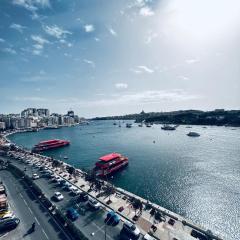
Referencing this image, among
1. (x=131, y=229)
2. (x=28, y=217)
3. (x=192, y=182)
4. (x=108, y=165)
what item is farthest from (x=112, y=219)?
(x=108, y=165)

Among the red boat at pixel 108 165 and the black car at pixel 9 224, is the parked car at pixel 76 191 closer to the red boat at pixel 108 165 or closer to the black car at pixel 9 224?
the black car at pixel 9 224

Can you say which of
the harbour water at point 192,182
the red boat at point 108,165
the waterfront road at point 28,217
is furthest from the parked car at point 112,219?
the red boat at point 108,165

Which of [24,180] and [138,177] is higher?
[24,180]

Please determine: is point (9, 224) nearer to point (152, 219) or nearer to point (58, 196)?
point (58, 196)

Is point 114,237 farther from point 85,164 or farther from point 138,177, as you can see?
point 85,164

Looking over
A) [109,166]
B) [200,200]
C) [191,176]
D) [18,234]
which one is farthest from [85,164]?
[18,234]

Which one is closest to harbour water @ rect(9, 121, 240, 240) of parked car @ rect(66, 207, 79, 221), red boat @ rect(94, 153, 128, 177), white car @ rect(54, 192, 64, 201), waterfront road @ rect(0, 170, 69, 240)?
red boat @ rect(94, 153, 128, 177)
